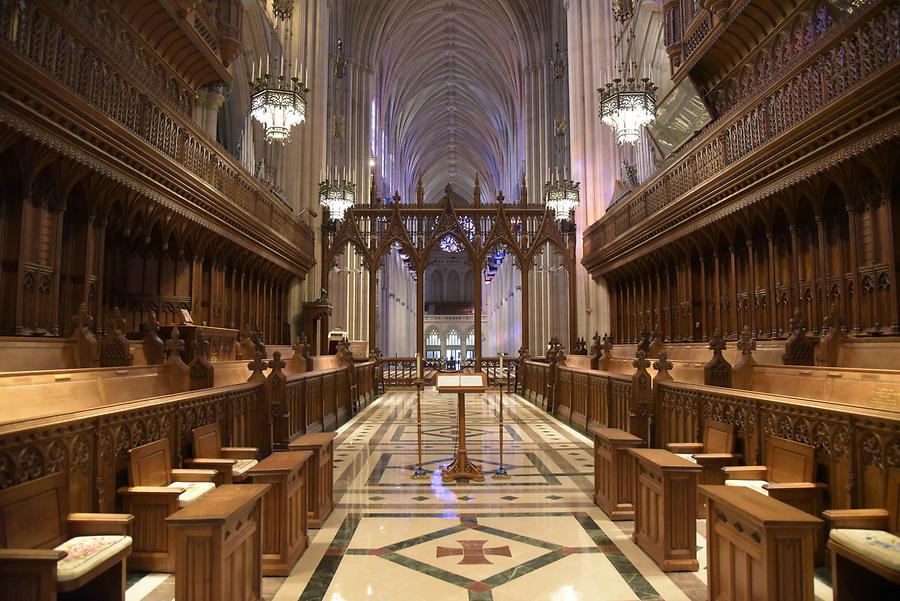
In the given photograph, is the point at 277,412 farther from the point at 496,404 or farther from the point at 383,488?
the point at 496,404

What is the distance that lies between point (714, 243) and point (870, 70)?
13.8 feet

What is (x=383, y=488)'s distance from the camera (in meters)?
5.28

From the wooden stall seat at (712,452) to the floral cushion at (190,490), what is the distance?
3060 mm

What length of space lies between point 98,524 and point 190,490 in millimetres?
770

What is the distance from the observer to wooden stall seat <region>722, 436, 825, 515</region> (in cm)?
309

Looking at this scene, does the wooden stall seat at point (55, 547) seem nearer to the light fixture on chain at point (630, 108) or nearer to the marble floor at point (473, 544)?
the marble floor at point (473, 544)

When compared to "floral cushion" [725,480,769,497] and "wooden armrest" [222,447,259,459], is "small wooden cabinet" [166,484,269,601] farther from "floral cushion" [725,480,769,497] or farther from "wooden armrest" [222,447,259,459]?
"floral cushion" [725,480,769,497]

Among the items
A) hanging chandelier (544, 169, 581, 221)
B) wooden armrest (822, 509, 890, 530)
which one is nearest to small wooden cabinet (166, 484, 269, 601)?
wooden armrest (822, 509, 890, 530)

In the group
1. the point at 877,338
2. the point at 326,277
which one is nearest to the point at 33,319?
the point at 877,338

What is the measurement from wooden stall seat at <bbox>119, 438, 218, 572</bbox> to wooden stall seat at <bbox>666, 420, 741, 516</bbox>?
3.16 m

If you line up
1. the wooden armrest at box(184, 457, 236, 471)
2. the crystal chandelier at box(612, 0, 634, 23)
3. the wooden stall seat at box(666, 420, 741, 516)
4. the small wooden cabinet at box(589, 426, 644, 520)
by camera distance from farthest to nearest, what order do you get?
the crystal chandelier at box(612, 0, 634, 23) → the small wooden cabinet at box(589, 426, 644, 520) → the wooden stall seat at box(666, 420, 741, 516) → the wooden armrest at box(184, 457, 236, 471)

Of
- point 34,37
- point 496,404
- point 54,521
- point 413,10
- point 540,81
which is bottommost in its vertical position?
point 496,404

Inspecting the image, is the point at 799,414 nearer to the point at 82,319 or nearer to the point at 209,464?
the point at 209,464

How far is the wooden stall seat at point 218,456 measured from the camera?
3.88 m
